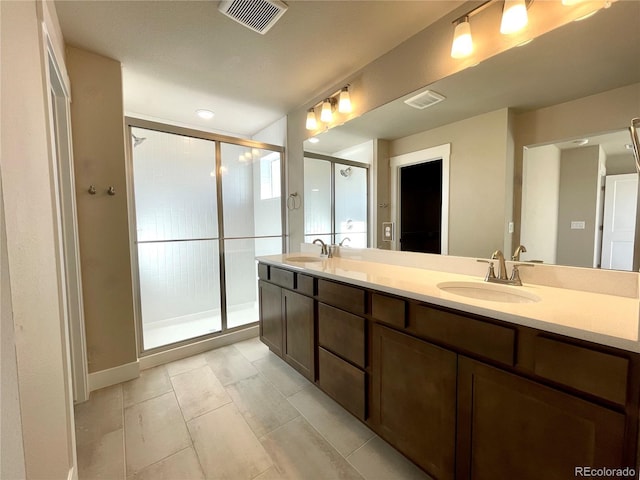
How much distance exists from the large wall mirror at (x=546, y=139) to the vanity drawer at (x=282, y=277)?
3.78 feet

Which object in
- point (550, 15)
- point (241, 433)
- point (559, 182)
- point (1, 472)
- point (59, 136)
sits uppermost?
point (550, 15)

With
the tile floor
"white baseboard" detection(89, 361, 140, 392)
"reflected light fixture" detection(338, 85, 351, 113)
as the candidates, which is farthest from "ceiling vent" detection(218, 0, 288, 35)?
"white baseboard" detection(89, 361, 140, 392)

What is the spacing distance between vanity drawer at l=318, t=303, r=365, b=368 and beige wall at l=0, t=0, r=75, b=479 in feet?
4.12

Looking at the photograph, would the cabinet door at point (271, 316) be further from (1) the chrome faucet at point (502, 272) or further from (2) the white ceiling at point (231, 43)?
(2) the white ceiling at point (231, 43)

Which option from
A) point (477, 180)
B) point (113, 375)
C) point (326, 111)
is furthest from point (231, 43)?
point (113, 375)

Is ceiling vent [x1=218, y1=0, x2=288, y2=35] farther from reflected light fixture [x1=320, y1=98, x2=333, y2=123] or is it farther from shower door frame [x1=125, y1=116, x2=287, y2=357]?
shower door frame [x1=125, y1=116, x2=287, y2=357]

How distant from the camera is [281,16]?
1.57 m

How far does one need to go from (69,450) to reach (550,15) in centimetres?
294

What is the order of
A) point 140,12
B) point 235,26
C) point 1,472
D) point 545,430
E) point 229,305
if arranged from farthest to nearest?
point 229,305 → point 235,26 → point 140,12 → point 545,430 → point 1,472

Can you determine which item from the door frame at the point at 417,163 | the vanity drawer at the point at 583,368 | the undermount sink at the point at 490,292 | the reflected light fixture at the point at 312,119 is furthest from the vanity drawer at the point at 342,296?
the reflected light fixture at the point at 312,119

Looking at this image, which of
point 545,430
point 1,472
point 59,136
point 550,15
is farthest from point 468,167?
point 59,136

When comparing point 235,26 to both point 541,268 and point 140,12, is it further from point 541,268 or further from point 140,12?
point 541,268

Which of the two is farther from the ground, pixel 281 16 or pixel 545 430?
pixel 281 16

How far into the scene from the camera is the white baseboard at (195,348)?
7.73 ft
